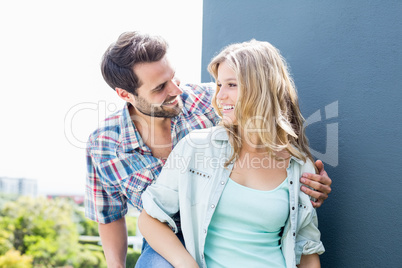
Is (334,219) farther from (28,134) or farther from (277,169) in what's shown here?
(28,134)

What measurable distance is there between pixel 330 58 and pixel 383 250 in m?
0.98

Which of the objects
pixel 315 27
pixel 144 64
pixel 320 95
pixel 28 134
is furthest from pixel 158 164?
pixel 28 134

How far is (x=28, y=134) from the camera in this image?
50.9 ft

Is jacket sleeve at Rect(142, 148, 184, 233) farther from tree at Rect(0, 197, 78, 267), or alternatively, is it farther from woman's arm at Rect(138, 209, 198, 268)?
tree at Rect(0, 197, 78, 267)

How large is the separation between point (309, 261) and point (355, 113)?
2.45 ft

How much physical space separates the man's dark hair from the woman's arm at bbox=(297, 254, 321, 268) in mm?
1380

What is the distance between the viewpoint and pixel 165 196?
1.79 meters

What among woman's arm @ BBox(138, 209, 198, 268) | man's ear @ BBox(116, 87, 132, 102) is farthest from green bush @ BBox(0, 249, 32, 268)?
woman's arm @ BBox(138, 209, 198, 268)

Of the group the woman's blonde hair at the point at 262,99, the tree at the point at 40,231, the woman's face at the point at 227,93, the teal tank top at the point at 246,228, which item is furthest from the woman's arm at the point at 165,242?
the tree at the point at 40,231

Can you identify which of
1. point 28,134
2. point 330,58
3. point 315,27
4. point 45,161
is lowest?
point 45,161

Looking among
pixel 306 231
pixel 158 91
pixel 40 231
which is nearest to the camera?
pixel 306 231

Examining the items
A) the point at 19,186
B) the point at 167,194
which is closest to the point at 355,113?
the point at 167,194

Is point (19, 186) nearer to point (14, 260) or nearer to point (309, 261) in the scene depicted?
point (14, 260)

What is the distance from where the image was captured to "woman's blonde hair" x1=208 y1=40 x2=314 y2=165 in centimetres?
180
